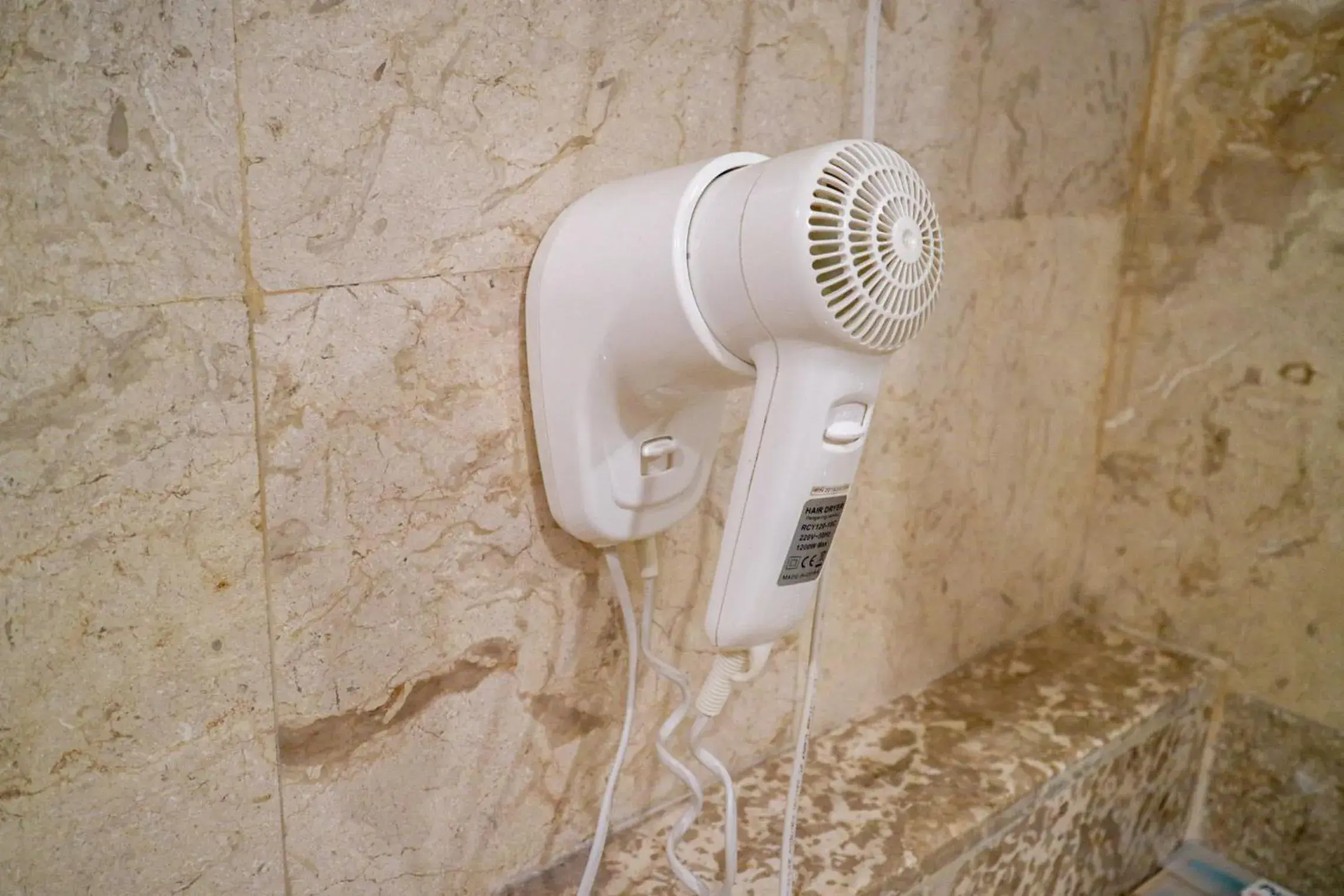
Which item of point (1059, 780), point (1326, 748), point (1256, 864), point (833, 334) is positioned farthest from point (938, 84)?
point (1256, 864)

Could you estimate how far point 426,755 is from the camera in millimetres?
587

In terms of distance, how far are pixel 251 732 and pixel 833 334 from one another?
35cm

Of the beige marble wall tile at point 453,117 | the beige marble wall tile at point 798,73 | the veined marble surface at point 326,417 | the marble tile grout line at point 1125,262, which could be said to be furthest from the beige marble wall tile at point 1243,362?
the beige marble wall tile at point 453,117

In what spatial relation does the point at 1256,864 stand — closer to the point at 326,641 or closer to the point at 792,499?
the point at 792,499

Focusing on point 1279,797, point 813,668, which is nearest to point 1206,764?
point 1279,797

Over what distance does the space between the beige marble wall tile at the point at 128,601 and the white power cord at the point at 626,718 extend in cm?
20

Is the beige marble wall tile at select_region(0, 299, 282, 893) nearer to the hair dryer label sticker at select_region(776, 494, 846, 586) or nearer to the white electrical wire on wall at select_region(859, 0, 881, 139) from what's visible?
the hair dryer label sticker at select_region(776, 494, 846, 586)

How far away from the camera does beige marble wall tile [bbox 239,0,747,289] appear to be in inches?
18.3

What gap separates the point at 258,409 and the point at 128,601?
0.33 ft

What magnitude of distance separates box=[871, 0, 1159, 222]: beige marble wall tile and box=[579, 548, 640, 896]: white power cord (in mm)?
345

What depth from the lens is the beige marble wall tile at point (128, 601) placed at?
1.41 feet

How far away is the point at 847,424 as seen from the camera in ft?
1.60

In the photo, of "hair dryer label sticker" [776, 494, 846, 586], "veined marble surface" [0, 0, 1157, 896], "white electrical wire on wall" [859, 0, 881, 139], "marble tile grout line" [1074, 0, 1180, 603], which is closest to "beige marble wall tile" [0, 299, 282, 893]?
"veined marble surface" [0, 0, 1157, 896]

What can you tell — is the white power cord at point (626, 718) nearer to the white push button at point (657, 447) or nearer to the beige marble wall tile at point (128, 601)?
the white push button at point (657, 447)
